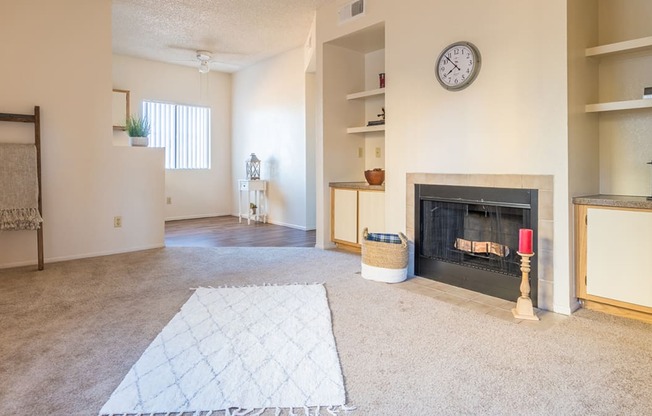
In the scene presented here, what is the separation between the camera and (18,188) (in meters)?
3.53

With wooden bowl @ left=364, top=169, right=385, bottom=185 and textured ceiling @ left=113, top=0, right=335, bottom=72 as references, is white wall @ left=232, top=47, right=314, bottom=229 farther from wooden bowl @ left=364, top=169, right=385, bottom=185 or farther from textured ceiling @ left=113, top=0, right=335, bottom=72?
wooden bowl @ left=364, top=169, right=385, bottom=185

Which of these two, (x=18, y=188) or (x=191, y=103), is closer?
(x=18, y=188)

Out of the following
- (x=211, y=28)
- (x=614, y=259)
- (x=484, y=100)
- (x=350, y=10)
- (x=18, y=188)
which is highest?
(x=211, y=28)

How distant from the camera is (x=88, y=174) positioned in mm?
4137

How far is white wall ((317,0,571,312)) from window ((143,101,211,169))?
4.20 metres

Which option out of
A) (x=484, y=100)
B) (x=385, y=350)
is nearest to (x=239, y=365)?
(x=385, y=350)

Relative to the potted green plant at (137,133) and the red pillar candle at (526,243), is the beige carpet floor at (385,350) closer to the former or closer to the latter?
the red pillar candle at (526,243)

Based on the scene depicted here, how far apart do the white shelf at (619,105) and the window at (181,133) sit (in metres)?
6.09

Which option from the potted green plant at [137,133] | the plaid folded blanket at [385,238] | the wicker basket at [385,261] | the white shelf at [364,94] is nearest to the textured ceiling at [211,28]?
the white shelf at [364,94]

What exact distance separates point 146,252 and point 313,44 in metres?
3.11

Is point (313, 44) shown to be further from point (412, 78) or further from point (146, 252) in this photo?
point (146, 252)

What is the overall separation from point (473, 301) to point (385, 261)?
0.73 meters

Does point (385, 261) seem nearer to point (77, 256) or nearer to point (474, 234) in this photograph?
point (474, 234)

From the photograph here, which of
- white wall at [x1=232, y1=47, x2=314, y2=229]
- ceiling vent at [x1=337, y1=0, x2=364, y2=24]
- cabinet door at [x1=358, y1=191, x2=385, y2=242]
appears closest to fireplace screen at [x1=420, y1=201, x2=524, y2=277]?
cabinet door at [x1=358, y1=191, x2=385, y2=242]
